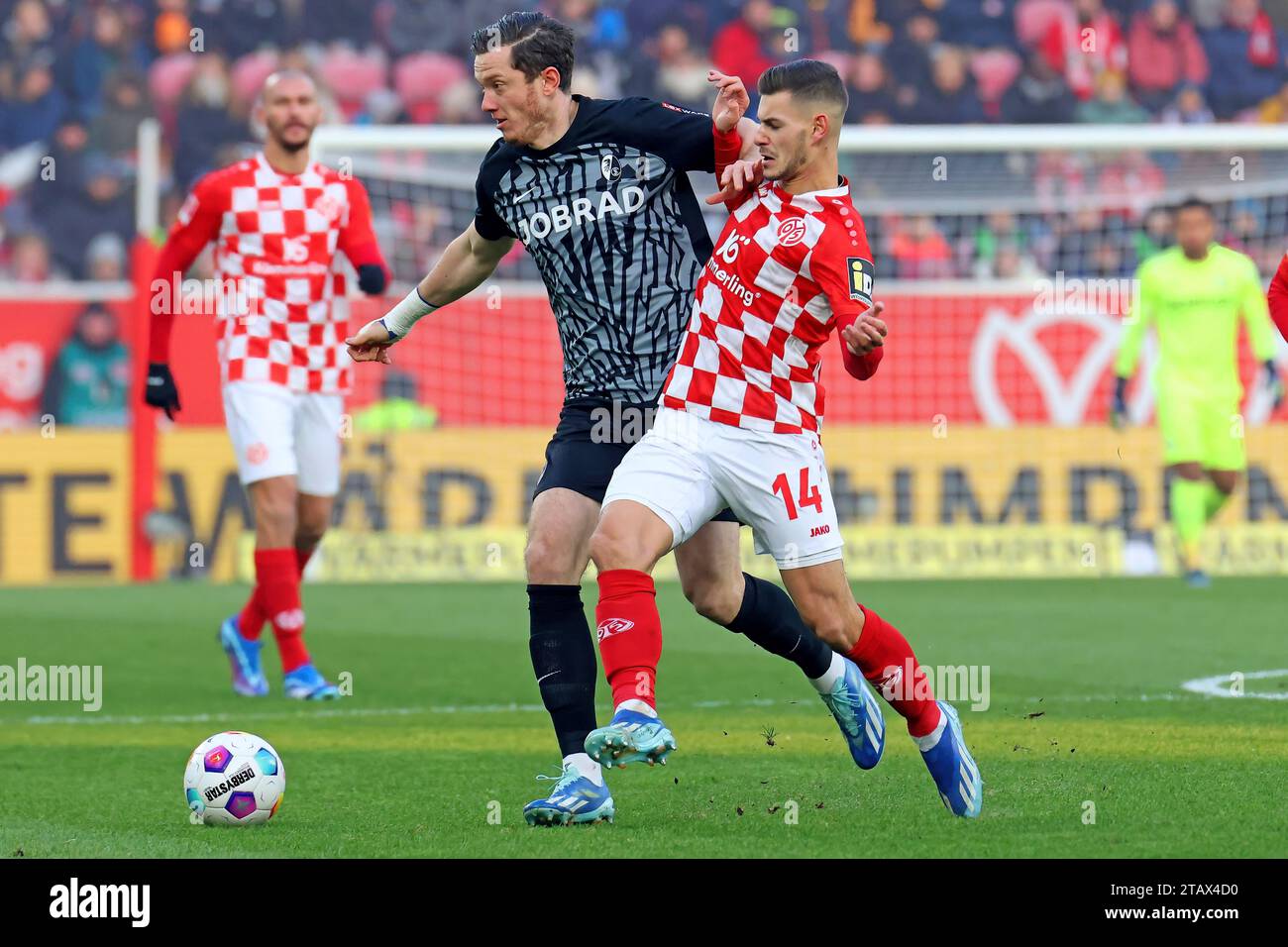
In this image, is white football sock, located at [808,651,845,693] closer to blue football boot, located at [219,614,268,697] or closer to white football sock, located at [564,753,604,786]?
white football sock, located at [564,753,604,786]

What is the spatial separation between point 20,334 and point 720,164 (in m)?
11.0

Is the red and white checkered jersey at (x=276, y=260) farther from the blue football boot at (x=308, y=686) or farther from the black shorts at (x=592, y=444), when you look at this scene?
the black shorts at (x=592, y=444)

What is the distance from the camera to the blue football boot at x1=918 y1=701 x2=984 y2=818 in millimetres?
5355

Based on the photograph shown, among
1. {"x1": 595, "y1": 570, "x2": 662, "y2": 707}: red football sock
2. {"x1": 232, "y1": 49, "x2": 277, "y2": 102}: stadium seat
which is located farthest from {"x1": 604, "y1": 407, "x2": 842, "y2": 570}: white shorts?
{"x1": 232, "y1": 49, "x2": 277, "y2": 102}: stadium seat

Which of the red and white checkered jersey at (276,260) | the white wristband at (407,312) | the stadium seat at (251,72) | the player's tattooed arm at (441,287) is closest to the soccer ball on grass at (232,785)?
the player's tattooed arm at (441,287)

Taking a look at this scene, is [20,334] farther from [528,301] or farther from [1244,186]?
[1244,186]

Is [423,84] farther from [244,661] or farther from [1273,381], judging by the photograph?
[244,661]

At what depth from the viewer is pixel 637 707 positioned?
4.84 m

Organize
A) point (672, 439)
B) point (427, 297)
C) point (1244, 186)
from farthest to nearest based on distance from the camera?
point (1244, 186)
point (427, 297)
point (672, 439)

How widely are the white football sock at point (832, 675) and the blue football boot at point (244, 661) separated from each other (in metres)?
3.67

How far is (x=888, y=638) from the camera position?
5.43 meters

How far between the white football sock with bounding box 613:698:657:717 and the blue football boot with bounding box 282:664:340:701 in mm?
4029

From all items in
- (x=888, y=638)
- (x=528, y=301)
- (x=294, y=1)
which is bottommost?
(x=888, y=638)

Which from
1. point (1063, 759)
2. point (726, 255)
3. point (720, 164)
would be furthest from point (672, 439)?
point (1063, 759)
